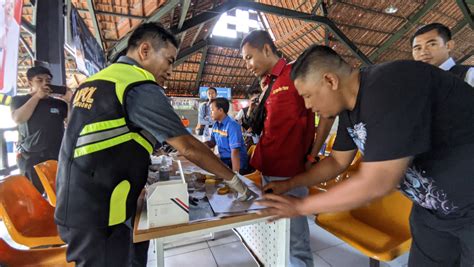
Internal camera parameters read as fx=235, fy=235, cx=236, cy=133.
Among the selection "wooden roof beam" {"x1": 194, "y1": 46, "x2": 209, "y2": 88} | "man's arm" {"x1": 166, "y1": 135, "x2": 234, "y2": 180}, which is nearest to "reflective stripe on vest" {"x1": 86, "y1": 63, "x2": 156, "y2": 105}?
"man's arm" {"x1": 166, "y1": 135, "x2": 234, "y2": 180}

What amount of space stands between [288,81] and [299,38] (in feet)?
29.8

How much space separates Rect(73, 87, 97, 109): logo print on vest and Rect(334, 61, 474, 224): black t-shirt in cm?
98

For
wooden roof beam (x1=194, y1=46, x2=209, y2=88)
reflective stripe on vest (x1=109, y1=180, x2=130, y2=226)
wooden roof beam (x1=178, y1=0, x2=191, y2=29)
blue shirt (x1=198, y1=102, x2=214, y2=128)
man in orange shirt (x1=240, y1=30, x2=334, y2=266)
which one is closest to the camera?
reflective stripe on vest (x1=109, y1=180, x2=130, y2=226)

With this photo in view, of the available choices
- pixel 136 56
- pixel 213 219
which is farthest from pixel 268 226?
pixel 136 56

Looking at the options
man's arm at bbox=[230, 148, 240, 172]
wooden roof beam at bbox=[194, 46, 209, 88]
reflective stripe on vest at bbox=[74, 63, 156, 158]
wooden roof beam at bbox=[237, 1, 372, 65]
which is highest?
wooden roof beam at bbox=[237, 1, 372, 65]

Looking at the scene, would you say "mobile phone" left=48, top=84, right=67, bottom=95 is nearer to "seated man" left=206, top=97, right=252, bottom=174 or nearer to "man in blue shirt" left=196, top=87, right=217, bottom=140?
"seated man" left=206, top=97, right=252, bottom=174

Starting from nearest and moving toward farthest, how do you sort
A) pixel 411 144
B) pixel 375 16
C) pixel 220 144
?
1. pixel 411 144
2. pixel 220 144
3. pixel 375 16

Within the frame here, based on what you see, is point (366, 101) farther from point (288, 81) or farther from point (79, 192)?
point (79, 192)

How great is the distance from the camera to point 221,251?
216 centimetres


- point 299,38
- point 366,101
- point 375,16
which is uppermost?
point 375,16

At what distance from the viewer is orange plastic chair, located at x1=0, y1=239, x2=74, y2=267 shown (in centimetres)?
113

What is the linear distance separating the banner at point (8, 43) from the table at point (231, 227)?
1343mm

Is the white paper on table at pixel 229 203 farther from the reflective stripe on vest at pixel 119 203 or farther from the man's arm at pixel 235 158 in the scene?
the man's arm at pixel 235 158

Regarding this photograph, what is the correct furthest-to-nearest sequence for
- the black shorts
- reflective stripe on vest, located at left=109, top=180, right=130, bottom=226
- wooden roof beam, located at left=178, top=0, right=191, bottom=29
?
1. wooden roof beam, located at left=178, top=0, right=191, bottom=29
2. reflective stripe on vest, located at left=109, top=180, right=130, bottom=226
3. the black shorts
